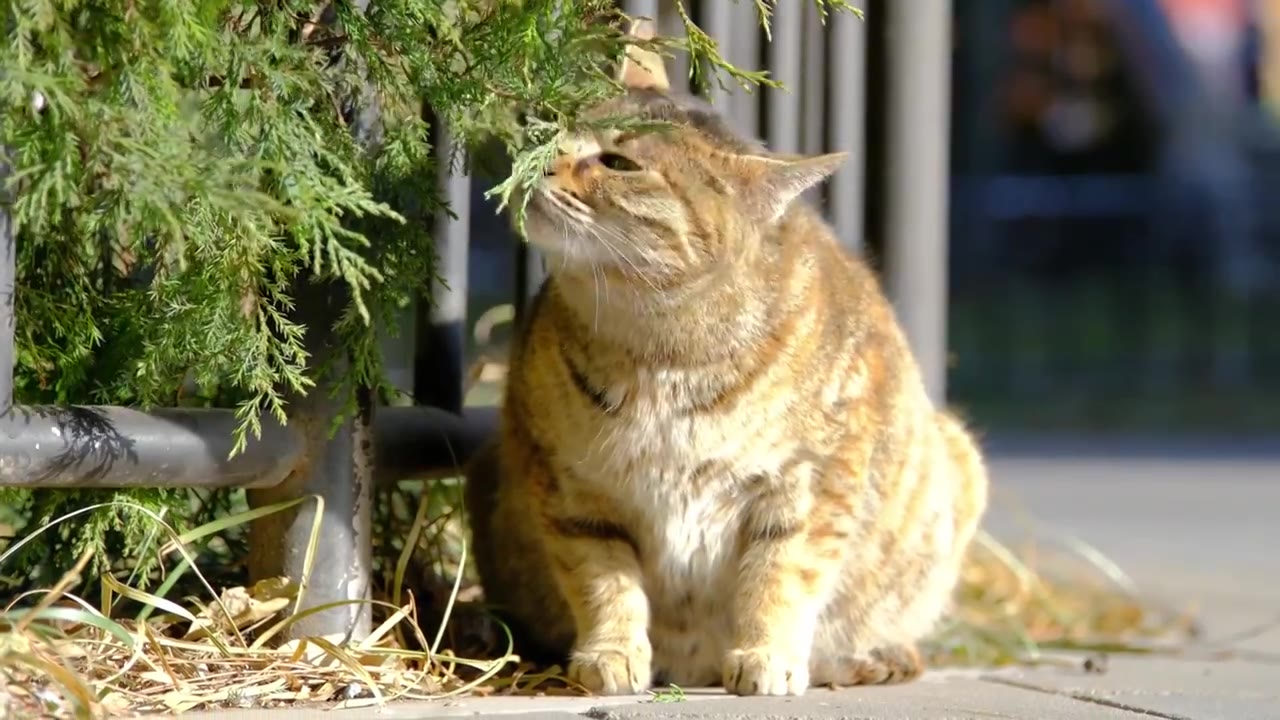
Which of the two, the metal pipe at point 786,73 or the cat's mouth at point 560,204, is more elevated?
the metal pipe at point 786,73

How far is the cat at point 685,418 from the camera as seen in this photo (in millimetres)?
2424

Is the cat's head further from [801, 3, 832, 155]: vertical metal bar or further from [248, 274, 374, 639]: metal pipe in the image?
[801, 3, 832, 155]: vertical metal bar

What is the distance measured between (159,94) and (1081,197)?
11.7 meters

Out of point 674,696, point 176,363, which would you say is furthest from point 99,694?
point 674,696

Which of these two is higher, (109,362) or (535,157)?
(535,157)

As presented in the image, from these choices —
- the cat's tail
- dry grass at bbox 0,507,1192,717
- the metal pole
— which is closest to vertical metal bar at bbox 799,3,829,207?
the metal pole

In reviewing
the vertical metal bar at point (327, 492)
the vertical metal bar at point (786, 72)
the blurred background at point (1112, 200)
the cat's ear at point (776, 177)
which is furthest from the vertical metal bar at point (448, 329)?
the blurred background at point (1112, 200)

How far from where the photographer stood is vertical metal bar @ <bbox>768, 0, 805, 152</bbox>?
307 cm

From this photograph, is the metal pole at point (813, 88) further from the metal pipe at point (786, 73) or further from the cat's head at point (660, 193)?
the cat's head at point (660, 193)

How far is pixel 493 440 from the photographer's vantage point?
274 cm

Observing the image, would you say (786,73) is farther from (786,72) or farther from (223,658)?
(223,658)

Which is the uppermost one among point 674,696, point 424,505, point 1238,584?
point 424,505

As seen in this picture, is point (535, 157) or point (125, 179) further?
point (535, 157)

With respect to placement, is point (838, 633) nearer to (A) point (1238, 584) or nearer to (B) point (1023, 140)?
(A) point (1238, 584)
